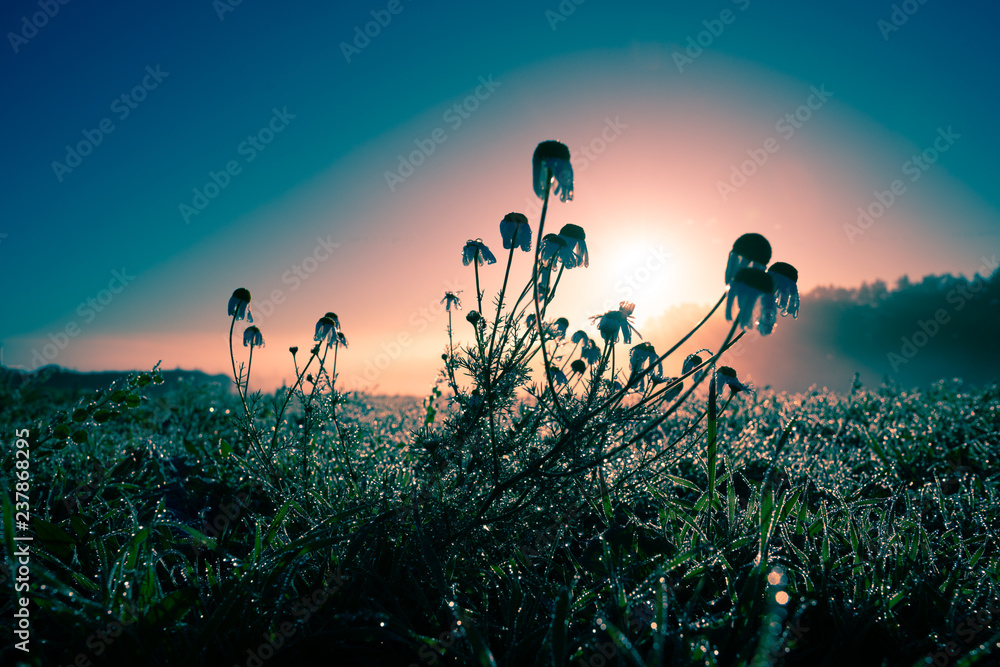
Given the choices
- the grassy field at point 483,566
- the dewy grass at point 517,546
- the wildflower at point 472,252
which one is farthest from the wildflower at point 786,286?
the wildflower at point 472,252

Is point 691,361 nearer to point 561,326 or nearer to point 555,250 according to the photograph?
point 561,326

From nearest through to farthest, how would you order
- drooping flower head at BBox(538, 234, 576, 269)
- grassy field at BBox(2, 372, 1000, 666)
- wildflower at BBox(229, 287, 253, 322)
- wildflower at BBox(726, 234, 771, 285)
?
grassy field at BBox(2, 372, 1000, 666) < wildflower at BBox(726, 234, 771, 285) < drooping flower head at BBox(538, 234, 576, 269) < wildflower at BBox(229, 287, 253, 322)

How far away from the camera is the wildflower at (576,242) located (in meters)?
2.19

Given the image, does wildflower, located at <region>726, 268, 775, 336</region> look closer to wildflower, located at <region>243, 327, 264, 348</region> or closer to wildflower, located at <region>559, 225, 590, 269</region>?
wildflower, located at <region>559, 225, 590, 269</region>

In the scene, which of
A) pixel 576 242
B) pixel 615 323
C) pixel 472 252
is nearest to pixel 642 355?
pixel 615 323

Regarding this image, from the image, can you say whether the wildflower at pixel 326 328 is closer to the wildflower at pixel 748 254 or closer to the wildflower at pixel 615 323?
the wildflower at pixel 615 323

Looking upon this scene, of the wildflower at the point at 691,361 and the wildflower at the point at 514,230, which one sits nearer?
the wildflower at the point at 514,230

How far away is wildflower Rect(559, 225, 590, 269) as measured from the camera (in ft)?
7.18

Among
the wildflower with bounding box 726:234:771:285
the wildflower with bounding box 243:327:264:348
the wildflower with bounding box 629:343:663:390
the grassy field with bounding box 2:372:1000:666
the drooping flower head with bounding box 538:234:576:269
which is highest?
the drooping flower head with bounding box 538:234:576:269

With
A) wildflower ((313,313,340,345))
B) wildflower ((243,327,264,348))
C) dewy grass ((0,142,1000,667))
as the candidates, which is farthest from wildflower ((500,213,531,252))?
wildflower ((243,327,264,348))

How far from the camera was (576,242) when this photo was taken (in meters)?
2.21

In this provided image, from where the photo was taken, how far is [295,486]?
2.61 m

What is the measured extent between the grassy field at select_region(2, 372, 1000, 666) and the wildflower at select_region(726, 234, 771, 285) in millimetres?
798

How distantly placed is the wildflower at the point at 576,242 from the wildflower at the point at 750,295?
32.3 inches
